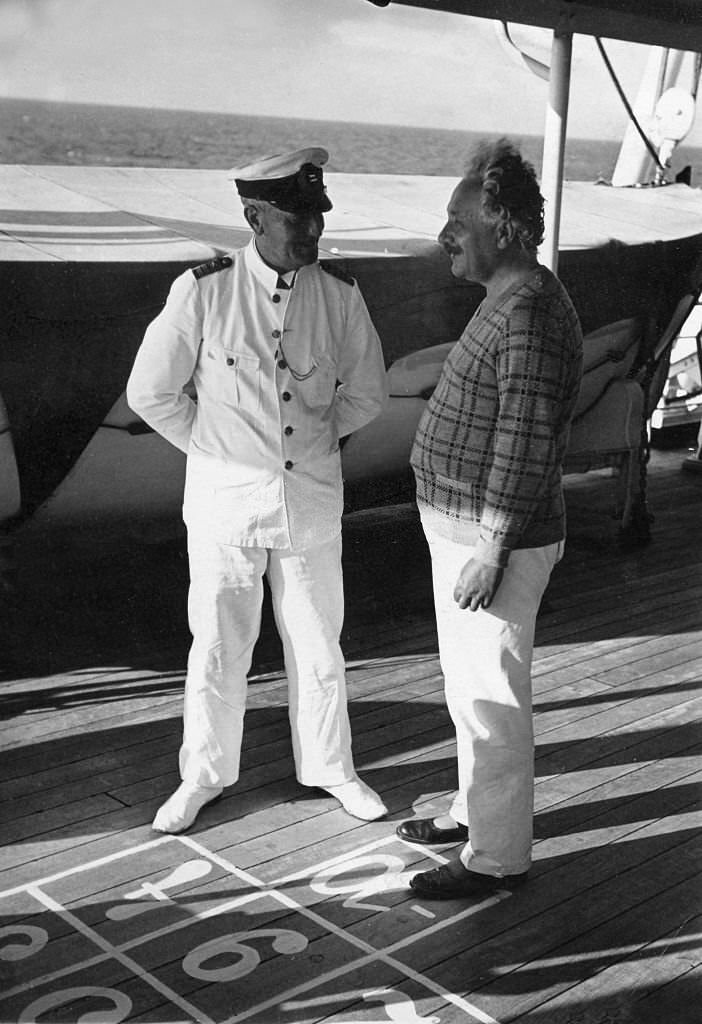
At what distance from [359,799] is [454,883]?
47 centimetres

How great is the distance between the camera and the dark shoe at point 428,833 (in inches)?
116

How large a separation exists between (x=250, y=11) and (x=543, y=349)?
373cm

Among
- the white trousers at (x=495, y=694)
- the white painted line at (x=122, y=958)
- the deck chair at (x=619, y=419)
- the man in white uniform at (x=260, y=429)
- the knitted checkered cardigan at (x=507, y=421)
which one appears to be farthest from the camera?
the deck chair at (x=619, y=419)

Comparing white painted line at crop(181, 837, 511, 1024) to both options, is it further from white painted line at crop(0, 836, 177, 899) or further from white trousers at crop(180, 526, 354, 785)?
white trousers at crop(180, 526, 354, 785)

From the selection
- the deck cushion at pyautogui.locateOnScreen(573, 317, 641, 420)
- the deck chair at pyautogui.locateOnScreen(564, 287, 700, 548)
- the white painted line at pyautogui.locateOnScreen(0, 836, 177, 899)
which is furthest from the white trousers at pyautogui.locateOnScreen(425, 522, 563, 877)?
the deck cushion at pyautogui.locateOnScreen(573, 317, 641, 420)

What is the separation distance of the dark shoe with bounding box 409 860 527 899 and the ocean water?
77.5 inches

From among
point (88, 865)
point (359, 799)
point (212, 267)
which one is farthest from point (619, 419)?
point (88, 865)

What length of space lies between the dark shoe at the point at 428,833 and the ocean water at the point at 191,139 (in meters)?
1.84

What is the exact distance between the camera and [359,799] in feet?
10.2

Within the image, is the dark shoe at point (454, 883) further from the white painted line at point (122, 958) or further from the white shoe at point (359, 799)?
the white painted line at point (122, 958)

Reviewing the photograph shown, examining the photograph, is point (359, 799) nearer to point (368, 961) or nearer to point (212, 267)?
point (368, 961)

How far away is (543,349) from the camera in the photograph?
2391 millimetres

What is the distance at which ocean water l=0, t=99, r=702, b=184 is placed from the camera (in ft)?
15.5

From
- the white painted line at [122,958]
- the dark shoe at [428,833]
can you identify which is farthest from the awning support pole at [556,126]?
the white painted line at [122,958]
